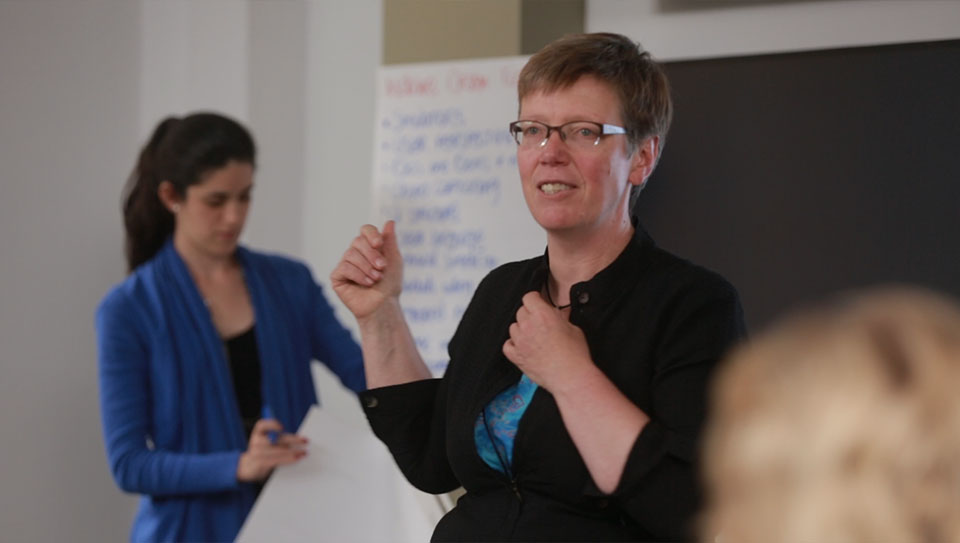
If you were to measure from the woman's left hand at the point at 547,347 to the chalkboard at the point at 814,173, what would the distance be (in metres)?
1.34

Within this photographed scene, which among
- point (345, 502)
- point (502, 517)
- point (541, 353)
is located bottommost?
point (345, 502)

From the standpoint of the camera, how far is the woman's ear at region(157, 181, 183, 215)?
2.73 metres

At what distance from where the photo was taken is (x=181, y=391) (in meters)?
2.55

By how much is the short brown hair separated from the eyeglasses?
0.03m

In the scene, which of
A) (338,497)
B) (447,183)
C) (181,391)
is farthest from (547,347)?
(447,183)

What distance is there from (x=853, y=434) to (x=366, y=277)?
1.13m

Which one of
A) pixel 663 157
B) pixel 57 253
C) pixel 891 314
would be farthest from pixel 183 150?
pixel 891 314

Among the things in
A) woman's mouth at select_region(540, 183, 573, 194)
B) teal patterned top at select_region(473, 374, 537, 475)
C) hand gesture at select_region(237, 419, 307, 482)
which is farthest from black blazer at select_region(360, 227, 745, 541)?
hand gesture at select_region(237, 419, 307, 482)

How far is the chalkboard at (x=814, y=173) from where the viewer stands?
2.32m

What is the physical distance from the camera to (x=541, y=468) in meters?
1.22

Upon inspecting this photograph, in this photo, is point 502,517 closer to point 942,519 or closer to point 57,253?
point 942,519

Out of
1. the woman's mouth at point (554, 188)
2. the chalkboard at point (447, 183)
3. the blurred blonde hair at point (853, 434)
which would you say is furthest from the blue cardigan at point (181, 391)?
the blurred blonde hair at point (853, 434)

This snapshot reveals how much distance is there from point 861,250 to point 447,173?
42.9 inches

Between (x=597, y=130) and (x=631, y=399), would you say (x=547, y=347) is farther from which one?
(x=597, y=130)
